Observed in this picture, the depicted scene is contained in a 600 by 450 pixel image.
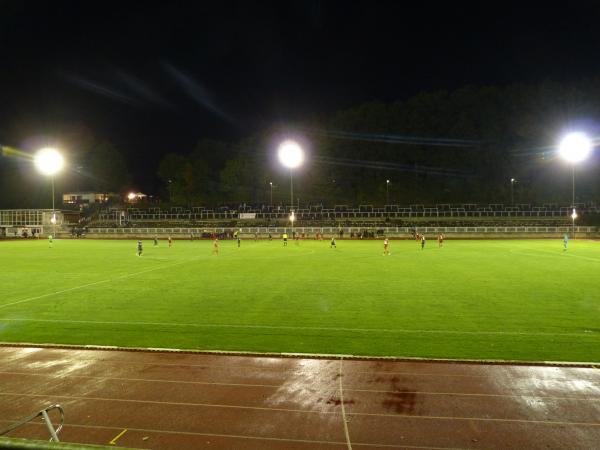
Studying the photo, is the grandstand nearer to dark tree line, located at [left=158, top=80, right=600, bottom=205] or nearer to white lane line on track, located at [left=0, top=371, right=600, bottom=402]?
dark tree line, located at [left=158, top=80, right=600, bottom=205]

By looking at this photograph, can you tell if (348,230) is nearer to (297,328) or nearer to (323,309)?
(323,309)

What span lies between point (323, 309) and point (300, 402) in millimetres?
6479

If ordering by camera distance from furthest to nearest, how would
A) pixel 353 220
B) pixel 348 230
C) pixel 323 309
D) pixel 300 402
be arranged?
pixel 353 220 → pixel 348 230 → pixel 323 309 → pixel 300 402

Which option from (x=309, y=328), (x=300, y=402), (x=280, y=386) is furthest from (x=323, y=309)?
(x=300, y=402)

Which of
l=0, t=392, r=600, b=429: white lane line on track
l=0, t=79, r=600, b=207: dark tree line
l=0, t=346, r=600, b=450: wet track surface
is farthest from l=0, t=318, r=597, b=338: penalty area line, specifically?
l=0, t=79, r=600, b=207: dark tree line

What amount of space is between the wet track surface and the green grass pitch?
1049mm

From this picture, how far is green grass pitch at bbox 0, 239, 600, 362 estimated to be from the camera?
988 centimetres

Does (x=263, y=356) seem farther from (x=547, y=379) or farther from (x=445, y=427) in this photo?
(x=547, y=379)

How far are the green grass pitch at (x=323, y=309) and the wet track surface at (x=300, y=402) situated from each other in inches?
41.3

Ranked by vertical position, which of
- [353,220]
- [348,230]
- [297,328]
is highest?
[353,220]

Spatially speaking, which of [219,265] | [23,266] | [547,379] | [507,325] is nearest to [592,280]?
[507,325]

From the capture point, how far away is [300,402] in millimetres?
6934

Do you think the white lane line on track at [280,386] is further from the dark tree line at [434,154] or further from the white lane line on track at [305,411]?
the dark tree line at [434,154]

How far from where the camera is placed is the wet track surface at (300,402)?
588 cm
